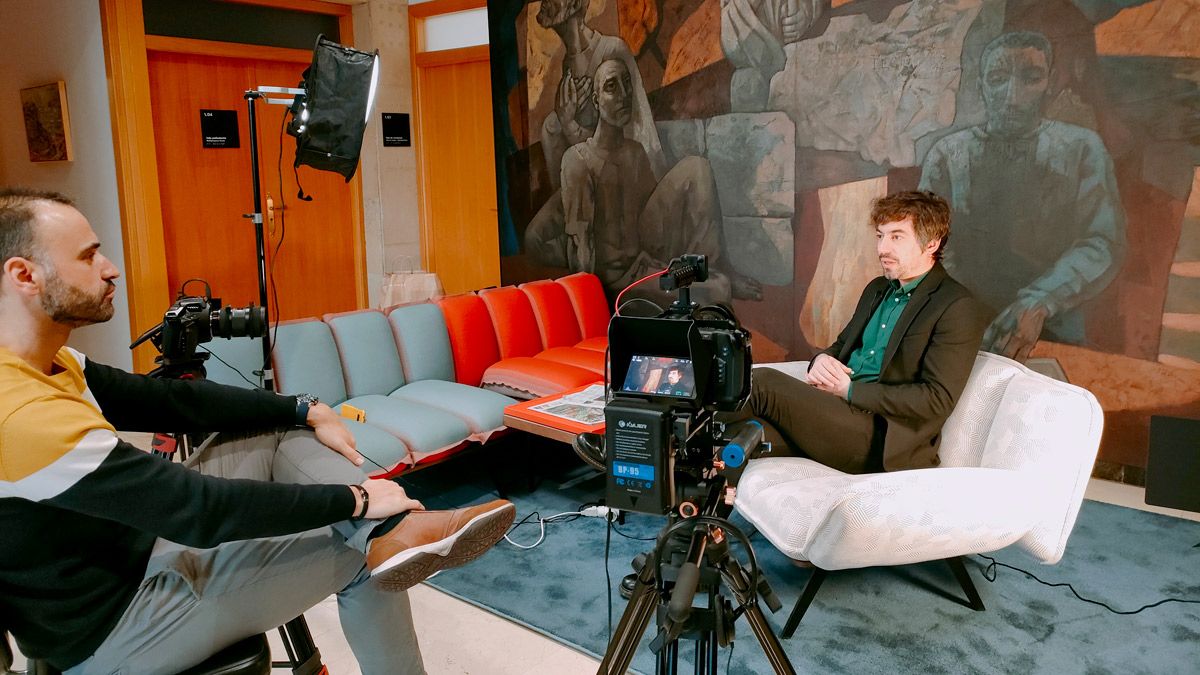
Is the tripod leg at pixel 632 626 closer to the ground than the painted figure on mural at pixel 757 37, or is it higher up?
closer to the ground

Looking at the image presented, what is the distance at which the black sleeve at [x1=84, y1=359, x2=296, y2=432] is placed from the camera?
1.92 m

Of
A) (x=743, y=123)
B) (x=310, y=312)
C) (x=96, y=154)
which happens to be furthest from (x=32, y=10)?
(x=743, y=123)

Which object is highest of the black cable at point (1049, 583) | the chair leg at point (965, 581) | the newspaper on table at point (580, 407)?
the newspaper on table at point (580, 407)

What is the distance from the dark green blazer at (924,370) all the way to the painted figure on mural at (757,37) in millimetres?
1907

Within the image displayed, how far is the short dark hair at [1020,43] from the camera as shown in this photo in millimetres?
3516

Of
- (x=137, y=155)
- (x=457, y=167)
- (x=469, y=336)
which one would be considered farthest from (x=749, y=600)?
(x=457, y=167)

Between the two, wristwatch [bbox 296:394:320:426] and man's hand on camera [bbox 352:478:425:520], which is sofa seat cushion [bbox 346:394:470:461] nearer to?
wristwatch [bbox 296:394:320:426]

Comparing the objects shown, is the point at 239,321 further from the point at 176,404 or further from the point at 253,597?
the point at 253,597

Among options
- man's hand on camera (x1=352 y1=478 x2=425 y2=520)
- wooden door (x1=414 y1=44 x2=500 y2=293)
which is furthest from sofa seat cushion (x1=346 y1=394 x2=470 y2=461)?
wooden door (x1=414 y1=44 x2=500 y2=293)

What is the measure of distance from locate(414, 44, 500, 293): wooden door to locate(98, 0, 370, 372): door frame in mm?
1548

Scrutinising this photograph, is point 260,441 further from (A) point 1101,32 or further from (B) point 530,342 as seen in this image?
(A) point 1101,32

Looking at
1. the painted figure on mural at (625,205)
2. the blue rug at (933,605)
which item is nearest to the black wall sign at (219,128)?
the painted figure on mural at (625,205)

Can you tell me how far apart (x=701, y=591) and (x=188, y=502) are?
0.92m

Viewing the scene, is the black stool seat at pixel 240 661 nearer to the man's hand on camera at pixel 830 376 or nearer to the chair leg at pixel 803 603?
the chair leg at pixel 803 603
